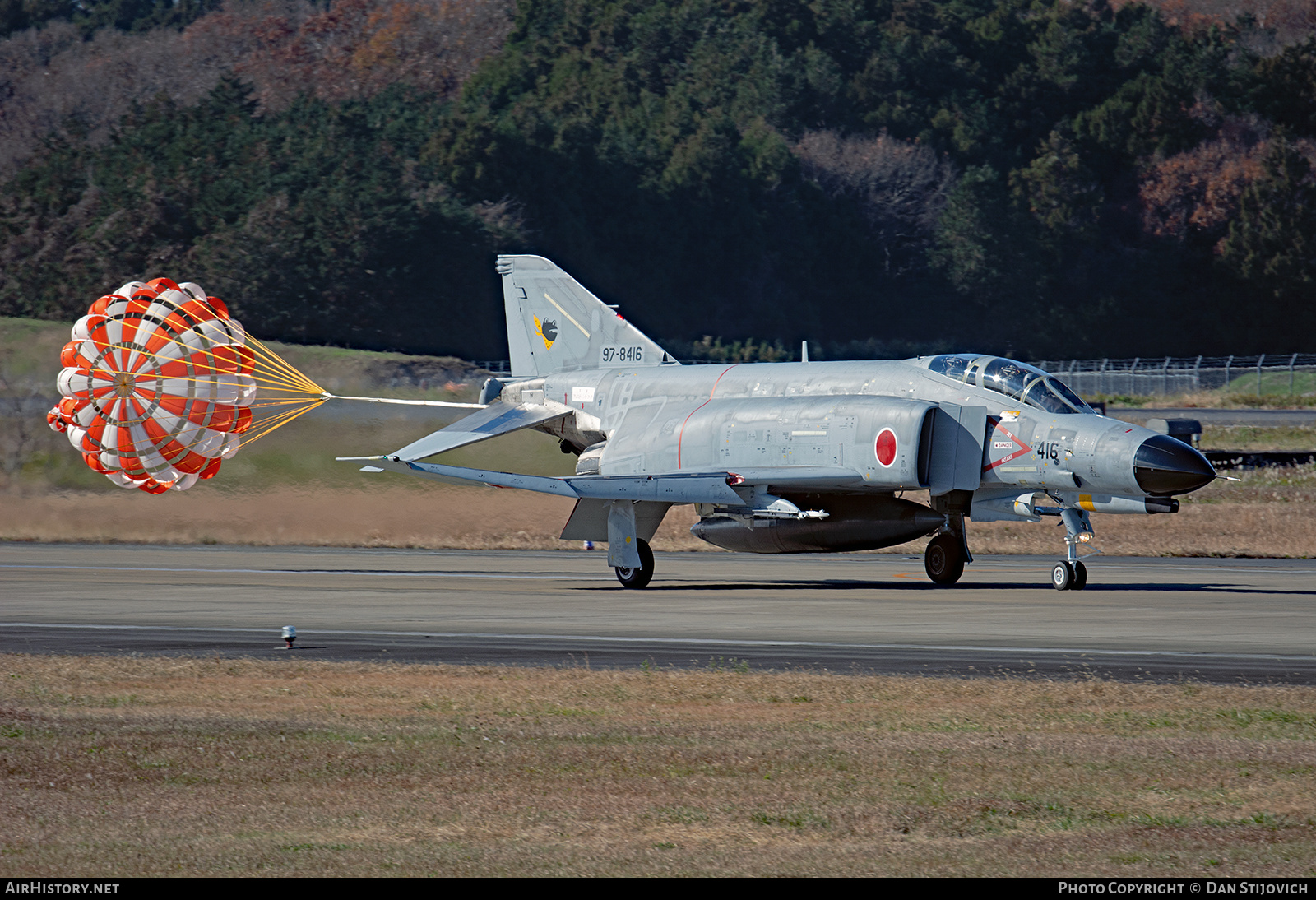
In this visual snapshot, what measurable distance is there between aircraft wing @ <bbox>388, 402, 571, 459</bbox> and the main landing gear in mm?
6919

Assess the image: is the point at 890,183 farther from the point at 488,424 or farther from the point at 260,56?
the point at 488,424

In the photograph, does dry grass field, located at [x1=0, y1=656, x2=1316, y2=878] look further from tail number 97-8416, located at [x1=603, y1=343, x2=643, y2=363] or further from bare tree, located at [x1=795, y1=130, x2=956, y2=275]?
bare tree, located at [x1=795, y1=130, x2=956, y2=275]

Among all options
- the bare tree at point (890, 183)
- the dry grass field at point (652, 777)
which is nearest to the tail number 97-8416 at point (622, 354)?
the dry grass field at point (652, 777)

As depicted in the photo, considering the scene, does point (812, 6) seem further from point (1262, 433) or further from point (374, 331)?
point (1262, 433)

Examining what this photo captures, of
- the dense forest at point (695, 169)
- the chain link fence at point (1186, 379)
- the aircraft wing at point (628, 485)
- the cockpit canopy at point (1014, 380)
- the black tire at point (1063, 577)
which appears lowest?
the black tire at point (1063, 577)

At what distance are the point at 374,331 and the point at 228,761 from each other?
6527 centimetres

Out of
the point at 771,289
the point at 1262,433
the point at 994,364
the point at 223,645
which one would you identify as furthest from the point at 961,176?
the point at 223,645

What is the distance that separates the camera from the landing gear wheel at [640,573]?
25047 mm

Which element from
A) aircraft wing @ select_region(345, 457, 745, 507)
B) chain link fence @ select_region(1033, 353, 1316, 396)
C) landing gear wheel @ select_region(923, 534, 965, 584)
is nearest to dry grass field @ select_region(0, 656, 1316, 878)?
aircraft wing @ select_region(345, 457, 745, 507)

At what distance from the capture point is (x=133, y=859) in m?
7.93

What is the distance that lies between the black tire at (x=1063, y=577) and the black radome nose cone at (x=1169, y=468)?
1.87m

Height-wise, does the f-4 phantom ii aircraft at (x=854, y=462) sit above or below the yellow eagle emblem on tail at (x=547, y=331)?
below

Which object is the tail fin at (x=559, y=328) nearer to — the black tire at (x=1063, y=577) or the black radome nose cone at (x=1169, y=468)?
the black tire at (x=1063, y=577)

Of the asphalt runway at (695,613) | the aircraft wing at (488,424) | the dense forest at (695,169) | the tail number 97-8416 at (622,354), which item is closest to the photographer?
the asphalt runway at (695,613)
